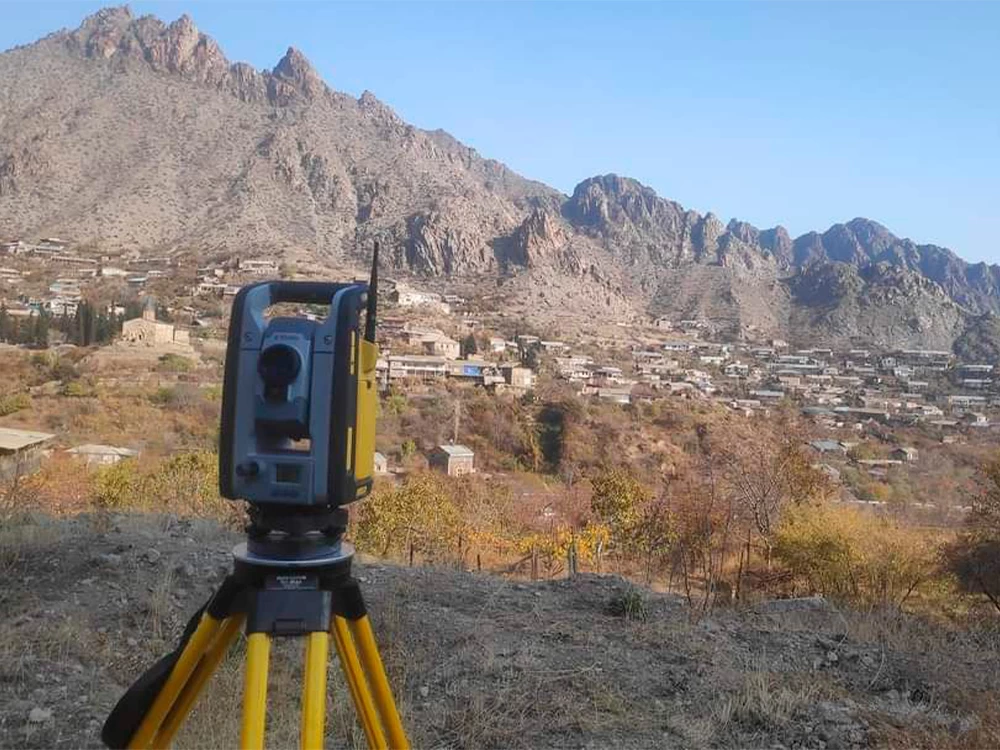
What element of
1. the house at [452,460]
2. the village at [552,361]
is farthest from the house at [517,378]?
the house at [452,460]

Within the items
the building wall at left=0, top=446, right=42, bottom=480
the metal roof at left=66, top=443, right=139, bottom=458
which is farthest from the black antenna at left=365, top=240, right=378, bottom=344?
the metal roof at left=66, top=443, right=139, bottom=458

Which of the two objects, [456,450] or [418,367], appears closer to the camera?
[456,450]

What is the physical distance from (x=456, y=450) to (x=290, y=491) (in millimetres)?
26825

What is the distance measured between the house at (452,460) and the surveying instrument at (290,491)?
2415 centimetres

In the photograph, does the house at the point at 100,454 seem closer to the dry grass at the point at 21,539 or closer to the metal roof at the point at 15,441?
the metal roof at the point at 15,441

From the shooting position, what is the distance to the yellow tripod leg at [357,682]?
1205 mm

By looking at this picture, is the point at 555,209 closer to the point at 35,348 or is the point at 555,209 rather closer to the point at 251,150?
the point at 251,150

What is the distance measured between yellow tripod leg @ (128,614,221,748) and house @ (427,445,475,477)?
950 inches

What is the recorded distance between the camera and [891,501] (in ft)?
77.6

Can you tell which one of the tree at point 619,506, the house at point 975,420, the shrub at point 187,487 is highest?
the shrub at point 187,487

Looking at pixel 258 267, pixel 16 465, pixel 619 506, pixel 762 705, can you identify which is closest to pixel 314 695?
pixel 762 705

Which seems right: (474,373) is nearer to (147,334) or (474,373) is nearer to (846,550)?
(147,334)

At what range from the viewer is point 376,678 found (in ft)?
4.07

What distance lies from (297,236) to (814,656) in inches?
2402
